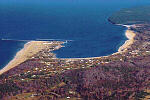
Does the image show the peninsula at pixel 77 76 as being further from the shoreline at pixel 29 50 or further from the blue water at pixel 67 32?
the blue water at pixel 67 32

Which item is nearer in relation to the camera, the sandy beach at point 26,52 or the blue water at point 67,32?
the sandy beach at point 26,52

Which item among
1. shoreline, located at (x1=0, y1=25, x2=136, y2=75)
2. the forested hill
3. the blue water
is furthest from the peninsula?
the forested hill

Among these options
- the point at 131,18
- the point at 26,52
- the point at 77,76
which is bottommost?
the point at 77,76

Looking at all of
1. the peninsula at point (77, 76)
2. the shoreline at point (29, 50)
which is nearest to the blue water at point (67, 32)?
the shoreline at point (29, 50)

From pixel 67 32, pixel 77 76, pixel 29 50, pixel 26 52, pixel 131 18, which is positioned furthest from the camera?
pixel 131 18

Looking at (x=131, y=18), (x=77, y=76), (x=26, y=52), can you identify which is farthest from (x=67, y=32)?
(x=77, y=76)

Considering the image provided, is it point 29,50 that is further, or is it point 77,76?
point 29,50

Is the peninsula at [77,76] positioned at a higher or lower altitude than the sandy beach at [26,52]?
lower

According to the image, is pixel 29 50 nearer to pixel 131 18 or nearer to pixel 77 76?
pixel 77 76

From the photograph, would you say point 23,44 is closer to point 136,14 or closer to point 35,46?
point 35,46
